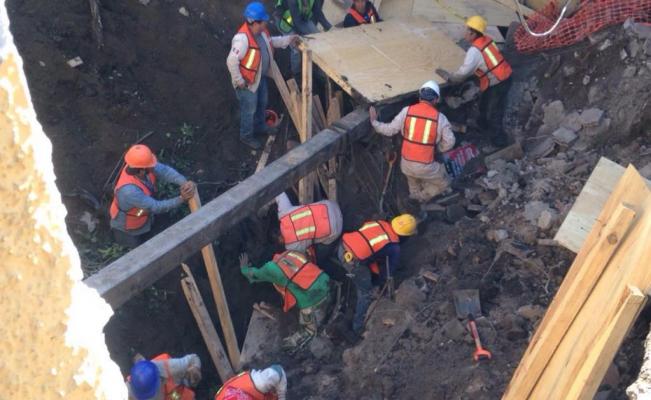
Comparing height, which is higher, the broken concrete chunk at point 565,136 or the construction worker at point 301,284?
the broken concrete chunk at point 565,136

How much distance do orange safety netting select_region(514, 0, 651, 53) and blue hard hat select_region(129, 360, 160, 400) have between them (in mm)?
6188

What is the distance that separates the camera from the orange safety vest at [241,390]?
657cm

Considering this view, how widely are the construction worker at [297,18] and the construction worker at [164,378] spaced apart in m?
4.58

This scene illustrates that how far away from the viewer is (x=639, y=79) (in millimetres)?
8227

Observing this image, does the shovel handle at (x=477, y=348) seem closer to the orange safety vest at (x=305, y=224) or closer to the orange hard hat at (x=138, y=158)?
the orange safety vest at (x=305, y=224)

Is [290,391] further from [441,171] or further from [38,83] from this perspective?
[38,83]

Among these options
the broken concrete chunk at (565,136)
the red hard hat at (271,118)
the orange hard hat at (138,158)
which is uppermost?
the broken concrete chunk at (565,136)

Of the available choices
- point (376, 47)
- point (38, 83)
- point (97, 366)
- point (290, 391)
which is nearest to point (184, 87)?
point (38, 83)

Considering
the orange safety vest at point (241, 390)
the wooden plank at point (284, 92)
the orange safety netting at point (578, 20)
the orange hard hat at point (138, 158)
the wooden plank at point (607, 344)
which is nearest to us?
the wooden plank at point (607, 344)

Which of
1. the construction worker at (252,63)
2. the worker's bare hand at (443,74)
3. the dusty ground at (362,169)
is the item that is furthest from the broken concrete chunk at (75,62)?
the worker's bare hand at (443,74)

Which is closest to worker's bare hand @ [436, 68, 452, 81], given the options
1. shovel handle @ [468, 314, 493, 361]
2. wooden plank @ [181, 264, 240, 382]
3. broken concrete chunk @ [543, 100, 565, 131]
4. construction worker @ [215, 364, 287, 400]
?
broken concrete chunk @ [543, 100, 565, 131]

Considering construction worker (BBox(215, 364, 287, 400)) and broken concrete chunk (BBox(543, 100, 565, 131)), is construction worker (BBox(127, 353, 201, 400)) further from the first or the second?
broken concrete chunk (BBox(543, 100, 565, 131))

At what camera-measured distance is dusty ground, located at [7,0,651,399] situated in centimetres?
713

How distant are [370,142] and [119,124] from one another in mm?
3157
